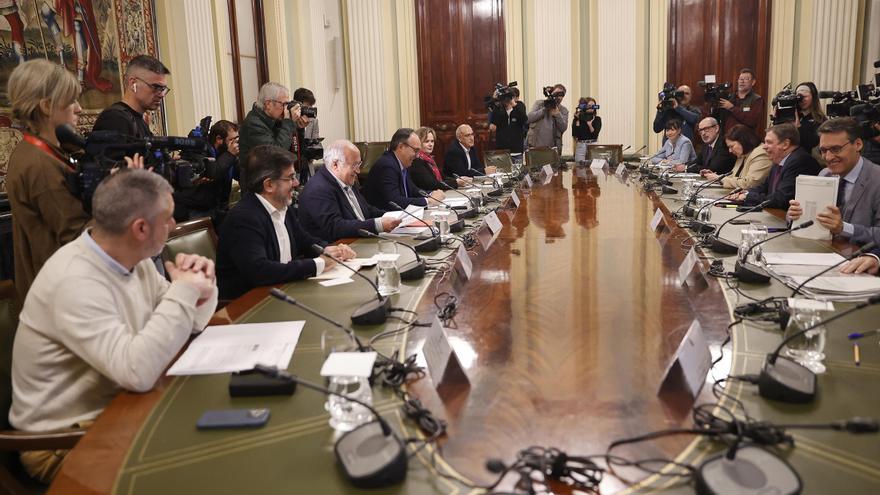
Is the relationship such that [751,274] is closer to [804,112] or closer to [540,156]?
[804,112]

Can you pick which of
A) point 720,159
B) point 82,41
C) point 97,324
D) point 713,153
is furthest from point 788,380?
point 713,153

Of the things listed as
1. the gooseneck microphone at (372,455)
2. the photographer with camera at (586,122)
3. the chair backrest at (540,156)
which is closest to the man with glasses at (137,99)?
the gooseneck microphone at (372,455)

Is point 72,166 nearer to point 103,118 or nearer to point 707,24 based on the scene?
point 103,118

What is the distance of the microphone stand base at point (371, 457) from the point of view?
108 cm

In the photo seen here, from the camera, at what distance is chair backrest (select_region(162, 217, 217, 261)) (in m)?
2.54

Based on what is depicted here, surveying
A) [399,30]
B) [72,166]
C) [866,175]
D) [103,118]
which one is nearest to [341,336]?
[72,166]

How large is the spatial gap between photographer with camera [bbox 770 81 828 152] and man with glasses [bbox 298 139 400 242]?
3385 mm

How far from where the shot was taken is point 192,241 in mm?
2680

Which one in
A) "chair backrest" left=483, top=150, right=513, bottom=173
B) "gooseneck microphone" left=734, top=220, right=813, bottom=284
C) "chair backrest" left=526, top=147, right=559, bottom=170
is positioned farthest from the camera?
"chair backrest" left=526, top=147, right=559, bottom=170

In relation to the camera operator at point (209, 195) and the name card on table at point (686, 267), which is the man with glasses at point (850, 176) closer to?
the name card on table at point (686, 267)

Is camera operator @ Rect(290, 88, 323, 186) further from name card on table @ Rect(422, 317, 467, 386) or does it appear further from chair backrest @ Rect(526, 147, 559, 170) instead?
name card on table @ Rect(422, 317, 467, 386)

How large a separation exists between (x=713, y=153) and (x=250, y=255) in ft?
15.8

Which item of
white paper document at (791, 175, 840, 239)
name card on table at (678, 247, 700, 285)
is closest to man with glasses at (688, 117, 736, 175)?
white paper document at (791, 175, 840, 239)

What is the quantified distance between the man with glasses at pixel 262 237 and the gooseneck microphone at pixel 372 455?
1242 millimetres
